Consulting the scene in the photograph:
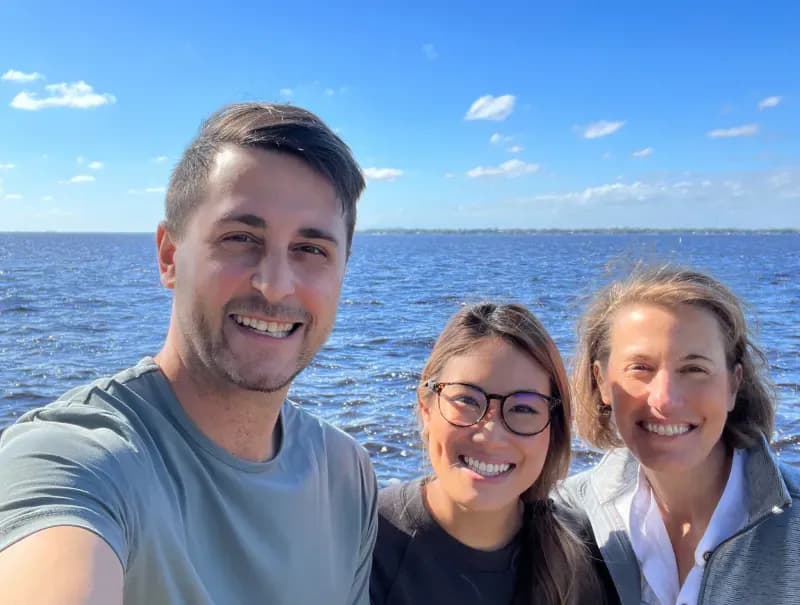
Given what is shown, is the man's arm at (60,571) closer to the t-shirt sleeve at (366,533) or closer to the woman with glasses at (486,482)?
the t-shirt sleeve at (366,533)

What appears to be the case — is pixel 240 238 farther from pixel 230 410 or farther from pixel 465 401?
pixel 465 401

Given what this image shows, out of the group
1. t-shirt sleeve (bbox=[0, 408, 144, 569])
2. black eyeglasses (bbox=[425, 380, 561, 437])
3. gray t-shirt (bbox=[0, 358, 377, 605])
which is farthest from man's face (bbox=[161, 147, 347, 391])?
black eyeglasses (bbox=[425, 380, 561, 437])

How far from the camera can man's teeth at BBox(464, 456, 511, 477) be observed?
2824mm

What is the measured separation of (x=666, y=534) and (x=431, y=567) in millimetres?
1213

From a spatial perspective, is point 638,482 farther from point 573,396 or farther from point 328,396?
point 328,396

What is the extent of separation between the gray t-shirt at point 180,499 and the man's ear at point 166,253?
0.31m

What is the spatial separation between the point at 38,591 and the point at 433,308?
73.8 feet

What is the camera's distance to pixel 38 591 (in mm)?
1347

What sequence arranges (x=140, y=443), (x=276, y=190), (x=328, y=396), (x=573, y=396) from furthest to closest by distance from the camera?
(x=328, y=396), (x=573, y=396), (x=276, y=190), (x=140, y=443)

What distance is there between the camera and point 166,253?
2371 millimetres

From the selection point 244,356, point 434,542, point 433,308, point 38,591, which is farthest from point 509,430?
point 433,308

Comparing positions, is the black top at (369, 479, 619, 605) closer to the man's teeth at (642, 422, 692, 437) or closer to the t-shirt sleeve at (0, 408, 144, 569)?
the man's teeth at (642, 422, 692, 437)

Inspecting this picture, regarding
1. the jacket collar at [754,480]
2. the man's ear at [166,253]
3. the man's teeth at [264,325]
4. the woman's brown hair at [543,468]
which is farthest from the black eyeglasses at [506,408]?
the man's ear at [166,253]

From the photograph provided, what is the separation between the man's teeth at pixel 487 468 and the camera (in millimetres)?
2824
